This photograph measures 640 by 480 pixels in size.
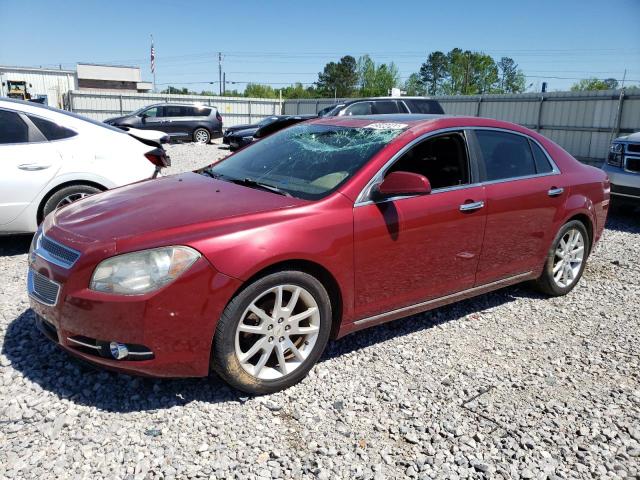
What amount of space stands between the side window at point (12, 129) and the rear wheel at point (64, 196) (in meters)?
0.62

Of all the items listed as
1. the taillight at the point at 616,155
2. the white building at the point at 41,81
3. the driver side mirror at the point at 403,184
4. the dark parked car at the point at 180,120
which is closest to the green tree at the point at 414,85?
the white building at the point at 41,81

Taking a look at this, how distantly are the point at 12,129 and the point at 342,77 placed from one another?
75.7 metres

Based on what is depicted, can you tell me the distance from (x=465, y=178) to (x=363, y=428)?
6.34 feet

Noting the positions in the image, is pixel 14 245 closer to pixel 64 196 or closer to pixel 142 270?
pixel 64 196

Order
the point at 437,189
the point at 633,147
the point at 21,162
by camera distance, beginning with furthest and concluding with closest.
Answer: the point at 633,147 → the point at 21,162 → the point at 437,189

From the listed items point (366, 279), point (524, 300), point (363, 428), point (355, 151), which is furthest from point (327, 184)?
point (524, 300)

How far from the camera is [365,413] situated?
2895 mm

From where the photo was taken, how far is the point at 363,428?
109 inches

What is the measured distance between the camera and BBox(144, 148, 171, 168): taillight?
5918 mm

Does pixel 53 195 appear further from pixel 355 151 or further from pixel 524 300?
pixel 524 300

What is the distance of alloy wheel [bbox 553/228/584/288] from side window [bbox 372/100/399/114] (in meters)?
8.77

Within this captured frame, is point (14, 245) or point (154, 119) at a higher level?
point (154, 119)

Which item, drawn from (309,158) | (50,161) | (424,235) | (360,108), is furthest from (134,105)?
(424,235)

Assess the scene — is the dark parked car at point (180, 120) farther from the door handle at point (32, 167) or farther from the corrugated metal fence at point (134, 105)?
the door handle at point (32, 167)
